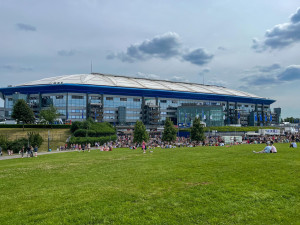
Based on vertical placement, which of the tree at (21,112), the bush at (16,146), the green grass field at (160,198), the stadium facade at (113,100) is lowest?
the bush at (16,146)

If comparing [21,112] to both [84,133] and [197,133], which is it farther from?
[197,133]

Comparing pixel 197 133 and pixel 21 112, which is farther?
pixel 21 112

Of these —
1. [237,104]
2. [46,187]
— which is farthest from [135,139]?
[237,104]

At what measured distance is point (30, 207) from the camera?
984 centimetres

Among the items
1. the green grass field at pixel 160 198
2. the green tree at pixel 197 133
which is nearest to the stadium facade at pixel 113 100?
the green tree at pixel 197 133

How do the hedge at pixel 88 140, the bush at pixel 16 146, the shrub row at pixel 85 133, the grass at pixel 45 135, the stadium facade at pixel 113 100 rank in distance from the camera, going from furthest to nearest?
the stadium facade at pixel 113 100
the shrub row at pixel 85 133
the grass at pixel 45 135
the hedge at pixel 88 140
the bush at pixel 16 146

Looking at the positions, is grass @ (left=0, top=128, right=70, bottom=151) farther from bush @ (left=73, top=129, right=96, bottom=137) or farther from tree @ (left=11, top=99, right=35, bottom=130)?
bush @ (left=73, top=129, right=96, bottom=137)

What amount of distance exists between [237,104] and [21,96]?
4754 inches

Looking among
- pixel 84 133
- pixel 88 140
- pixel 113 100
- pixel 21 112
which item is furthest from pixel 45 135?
pixel 113 100

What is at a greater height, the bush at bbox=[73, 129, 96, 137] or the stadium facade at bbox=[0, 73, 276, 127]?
the stadium facade at bbox=[0, 73, 276, 127]

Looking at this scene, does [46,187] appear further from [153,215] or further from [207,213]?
[207,213]

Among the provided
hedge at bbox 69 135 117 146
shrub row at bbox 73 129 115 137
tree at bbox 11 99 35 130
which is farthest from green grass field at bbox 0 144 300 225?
tree at bbox 11 99 35 130

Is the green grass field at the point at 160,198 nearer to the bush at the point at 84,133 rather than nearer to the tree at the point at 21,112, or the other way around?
the bush at the point at 84,133

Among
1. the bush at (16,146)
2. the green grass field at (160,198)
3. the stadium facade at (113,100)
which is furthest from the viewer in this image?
the stadium facade at (113,100)
